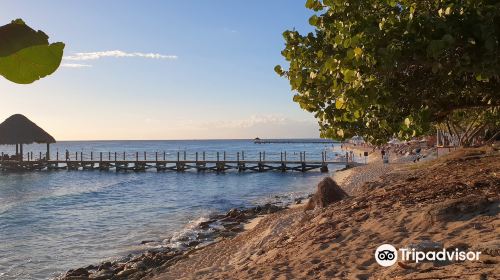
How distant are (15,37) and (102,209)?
23095mm

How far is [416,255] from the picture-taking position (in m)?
5.23

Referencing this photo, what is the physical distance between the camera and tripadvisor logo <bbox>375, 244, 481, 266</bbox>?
4877 millimetres

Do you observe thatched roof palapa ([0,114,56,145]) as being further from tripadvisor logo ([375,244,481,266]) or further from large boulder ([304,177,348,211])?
tripadvisor logo ([375,244,481,266])

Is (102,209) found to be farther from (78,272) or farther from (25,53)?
(25,53)

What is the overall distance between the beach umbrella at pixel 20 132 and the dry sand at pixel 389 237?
132ft

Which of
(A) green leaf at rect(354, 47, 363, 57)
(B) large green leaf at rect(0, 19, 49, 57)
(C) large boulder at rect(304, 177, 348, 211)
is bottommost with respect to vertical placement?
(C) large boulder at rect(304, 177, 348, 211)

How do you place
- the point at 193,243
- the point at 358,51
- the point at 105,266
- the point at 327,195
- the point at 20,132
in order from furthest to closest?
the point at 20,132
the point at 193,243
the point at 327,195
the point at 105,266
the point at 358,51

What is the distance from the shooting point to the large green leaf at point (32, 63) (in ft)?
4.04

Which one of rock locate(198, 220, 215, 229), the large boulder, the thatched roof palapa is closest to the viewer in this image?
the large boulder

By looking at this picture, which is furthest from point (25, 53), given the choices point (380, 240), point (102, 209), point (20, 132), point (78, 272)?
point (20, 132)

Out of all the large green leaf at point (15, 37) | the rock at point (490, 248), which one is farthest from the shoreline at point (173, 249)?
the large green leaf at point (15, 37)

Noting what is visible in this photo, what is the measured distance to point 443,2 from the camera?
542 centimetres

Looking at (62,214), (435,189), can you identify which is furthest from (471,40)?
(62,214)

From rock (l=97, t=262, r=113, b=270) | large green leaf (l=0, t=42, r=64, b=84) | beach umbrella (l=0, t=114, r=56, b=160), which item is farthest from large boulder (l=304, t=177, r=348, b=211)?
beach umbrella (l=0, t=114, r=56, b=160)
